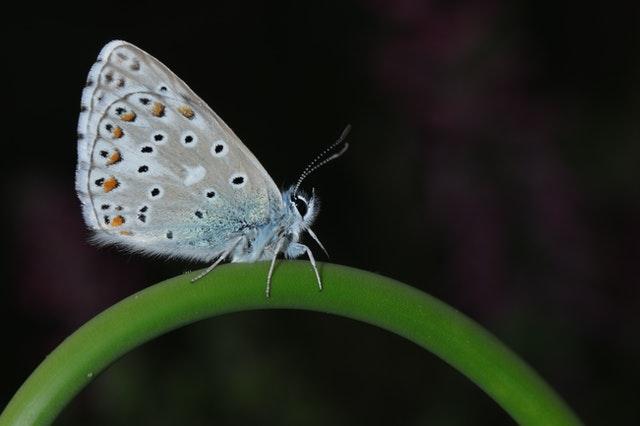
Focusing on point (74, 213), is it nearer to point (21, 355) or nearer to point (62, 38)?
point (21, 355)

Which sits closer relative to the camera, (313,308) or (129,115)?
(313,308)

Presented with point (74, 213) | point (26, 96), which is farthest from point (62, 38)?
point (74, 213)

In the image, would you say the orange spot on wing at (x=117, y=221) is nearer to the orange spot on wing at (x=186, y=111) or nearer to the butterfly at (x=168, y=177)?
the butterfly at (x=168, y=177)

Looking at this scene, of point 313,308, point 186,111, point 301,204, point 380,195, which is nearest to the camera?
point 313,308

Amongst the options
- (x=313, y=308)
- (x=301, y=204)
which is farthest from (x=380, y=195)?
(x=313, y=308)

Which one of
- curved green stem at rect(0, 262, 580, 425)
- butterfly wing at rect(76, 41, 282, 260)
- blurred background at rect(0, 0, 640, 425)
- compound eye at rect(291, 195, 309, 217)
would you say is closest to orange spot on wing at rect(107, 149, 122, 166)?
butterfly wing at rect(76, 41, 282, 260)

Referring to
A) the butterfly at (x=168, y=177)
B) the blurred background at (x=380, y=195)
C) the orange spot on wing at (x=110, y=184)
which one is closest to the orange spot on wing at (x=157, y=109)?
the butterfly at (x=168, y=177)

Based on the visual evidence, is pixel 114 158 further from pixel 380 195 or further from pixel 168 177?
pixel 380 195
